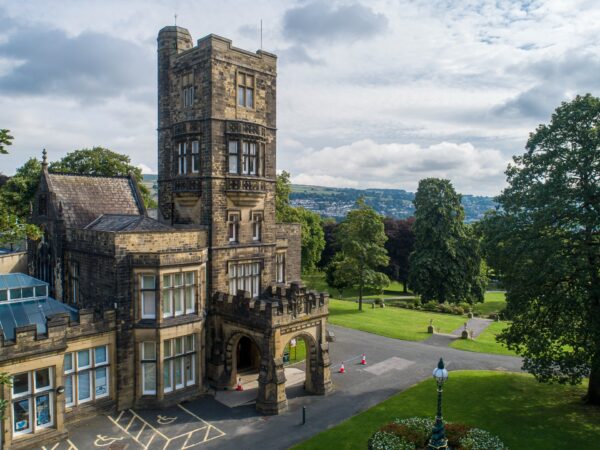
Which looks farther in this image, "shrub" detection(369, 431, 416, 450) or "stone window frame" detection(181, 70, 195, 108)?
"stone window frame" detection(181, 70, 195, 108)

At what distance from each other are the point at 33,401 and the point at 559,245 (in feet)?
78.8

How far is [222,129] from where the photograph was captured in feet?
85.3

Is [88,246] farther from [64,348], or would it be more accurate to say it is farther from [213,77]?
[213,77]

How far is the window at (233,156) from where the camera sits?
87.0 feet

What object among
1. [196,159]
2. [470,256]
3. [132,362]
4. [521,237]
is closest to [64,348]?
[132,362]

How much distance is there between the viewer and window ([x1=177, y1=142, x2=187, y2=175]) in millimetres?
27031

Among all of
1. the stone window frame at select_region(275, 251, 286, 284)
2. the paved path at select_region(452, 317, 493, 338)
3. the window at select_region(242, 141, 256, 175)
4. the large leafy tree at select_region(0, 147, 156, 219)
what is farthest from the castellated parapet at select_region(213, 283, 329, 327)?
the large leafy tree at select_region(0, 147, 156, 219)

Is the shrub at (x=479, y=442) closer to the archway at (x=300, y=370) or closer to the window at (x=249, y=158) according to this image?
the archway at (x=300, y=370)

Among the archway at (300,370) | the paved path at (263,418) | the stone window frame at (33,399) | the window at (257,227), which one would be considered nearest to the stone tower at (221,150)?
the window at (257,227)

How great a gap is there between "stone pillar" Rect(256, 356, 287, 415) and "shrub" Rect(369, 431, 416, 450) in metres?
6.23

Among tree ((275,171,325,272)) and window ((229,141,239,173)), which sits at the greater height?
window ((229,141,239,173))

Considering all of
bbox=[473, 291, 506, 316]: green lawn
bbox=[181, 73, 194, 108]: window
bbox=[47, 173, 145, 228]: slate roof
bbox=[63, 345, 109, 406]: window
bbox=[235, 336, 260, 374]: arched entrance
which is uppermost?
bbox=[181, 73, 194, 108]: window

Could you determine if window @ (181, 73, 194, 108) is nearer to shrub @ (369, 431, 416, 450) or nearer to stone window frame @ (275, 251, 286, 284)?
stone window frame @ (275, 251, 286, 284)

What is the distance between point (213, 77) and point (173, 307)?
12.9 m
